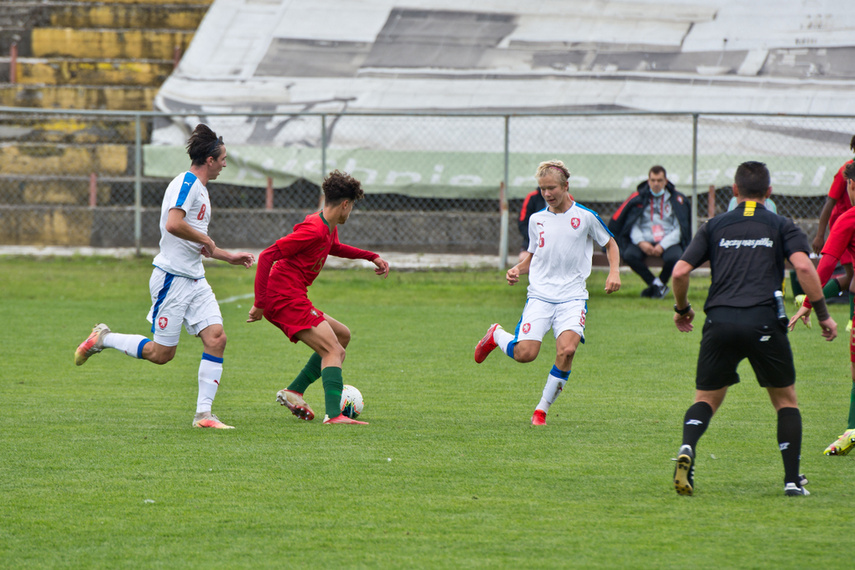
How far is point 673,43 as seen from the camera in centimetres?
1988

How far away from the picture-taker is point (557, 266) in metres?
7.23

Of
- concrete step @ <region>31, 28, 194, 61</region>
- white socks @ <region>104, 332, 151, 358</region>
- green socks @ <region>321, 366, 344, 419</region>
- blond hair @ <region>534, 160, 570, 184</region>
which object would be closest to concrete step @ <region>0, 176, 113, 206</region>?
concrete step @ <region>31, 28, 194, 61</region>

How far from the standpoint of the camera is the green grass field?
4027mm

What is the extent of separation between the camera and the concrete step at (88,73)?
22.3 meters

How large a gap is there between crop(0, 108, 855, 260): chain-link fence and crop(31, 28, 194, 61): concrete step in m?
4.59

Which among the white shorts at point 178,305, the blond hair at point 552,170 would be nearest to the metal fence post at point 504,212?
the blond hair at point 552,170

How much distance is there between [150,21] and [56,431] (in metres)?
18.9

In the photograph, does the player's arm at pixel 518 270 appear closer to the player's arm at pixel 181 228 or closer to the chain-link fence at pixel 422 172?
the player's arm at pixel 181 228

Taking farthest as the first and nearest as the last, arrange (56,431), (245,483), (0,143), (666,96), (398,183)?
1. (0,143)
2. (666,96)
3. (398,183)
4. (56,431)
5. (245,483)

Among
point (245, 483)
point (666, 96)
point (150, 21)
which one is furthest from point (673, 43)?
point (245, 483)

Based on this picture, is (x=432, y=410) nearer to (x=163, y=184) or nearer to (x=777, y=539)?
(x=777, y=539)

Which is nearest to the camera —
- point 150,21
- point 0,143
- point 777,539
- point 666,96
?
point 777,539

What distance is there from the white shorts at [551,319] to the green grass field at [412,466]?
1.91ft

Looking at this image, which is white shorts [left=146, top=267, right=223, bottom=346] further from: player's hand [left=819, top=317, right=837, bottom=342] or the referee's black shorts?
player's hand [left=819, top=317, right=837, bottom=342]
